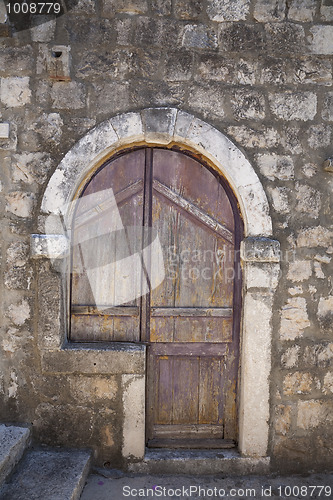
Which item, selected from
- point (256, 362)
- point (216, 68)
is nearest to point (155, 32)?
point (216, 68)

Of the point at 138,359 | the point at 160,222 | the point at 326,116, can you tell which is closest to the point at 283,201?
the point at 326,116

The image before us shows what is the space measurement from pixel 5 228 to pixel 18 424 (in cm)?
136

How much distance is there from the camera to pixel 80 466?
2311mm

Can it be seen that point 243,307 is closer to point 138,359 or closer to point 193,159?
point 138,359

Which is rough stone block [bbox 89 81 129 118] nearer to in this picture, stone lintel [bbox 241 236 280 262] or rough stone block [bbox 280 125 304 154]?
rough stone block [bbox 280 125 304 154]

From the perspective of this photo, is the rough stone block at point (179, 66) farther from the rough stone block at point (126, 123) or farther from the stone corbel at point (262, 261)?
the stone corbel at point (262, 261)

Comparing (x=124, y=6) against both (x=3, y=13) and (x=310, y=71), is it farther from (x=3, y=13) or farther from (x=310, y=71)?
(x=310, y=71)

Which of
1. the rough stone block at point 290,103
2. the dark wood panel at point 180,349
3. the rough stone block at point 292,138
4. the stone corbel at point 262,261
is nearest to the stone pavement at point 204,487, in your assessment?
the dark wood panel at point 180,349

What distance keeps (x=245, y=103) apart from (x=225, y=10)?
640 millimetres

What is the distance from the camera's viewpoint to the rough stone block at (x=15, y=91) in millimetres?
2490

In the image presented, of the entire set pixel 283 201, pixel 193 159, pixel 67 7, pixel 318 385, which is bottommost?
pixel 318 385

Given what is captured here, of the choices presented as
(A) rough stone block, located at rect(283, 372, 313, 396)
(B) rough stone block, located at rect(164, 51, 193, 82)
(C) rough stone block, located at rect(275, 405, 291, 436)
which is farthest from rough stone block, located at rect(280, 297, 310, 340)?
(B) rough stone block, located at rect(164, 51, 193, 82)

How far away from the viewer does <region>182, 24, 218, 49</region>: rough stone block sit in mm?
2490

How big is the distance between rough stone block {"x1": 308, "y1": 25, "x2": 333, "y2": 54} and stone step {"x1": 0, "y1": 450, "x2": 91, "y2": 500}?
3195mm
